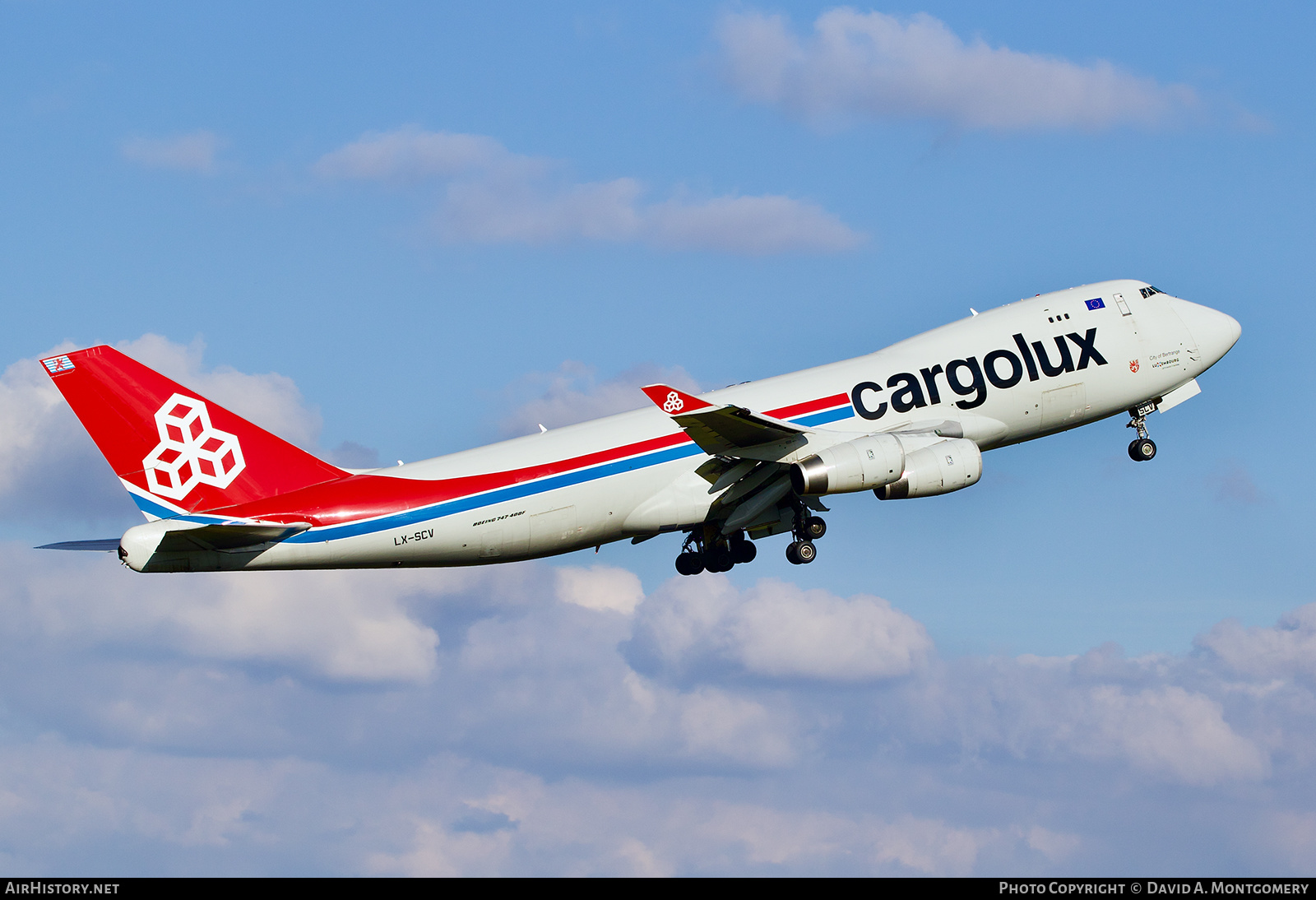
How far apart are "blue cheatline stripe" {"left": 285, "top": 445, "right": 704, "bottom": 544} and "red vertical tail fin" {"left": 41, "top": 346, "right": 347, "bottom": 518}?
195 centimetres

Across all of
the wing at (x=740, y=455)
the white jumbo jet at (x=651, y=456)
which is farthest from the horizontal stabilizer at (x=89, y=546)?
the wing at (x=740, y=455)

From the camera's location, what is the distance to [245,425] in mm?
40812

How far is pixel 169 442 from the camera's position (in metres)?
39.8

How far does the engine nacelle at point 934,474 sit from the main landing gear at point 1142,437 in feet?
29.2

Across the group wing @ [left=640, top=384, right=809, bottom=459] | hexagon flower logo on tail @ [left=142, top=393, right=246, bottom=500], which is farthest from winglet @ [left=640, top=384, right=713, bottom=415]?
hexagon flower logo on tail @ [left=142, top=393, right=246, bottom=500]

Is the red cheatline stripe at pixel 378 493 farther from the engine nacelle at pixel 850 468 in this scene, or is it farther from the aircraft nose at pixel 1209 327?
the aircraft nose at pixel 1209 327

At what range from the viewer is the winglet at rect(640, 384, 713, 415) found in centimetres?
3778

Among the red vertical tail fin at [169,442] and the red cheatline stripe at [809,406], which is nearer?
the red vertical tail fin at [169,442]

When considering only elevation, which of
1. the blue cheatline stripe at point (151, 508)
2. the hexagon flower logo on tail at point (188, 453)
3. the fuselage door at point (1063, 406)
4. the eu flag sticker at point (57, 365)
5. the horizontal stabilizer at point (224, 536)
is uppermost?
→ the fuselage door at point (1063, 406)

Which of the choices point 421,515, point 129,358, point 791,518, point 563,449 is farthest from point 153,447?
point 791,518

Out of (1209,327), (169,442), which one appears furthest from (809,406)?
(169,442)

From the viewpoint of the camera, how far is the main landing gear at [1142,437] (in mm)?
47938

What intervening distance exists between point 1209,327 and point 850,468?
620 inches

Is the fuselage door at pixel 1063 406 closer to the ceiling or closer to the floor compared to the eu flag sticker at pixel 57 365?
closer to the ceiling
